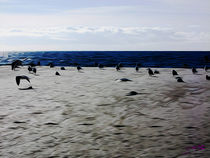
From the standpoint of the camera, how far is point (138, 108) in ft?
21.5

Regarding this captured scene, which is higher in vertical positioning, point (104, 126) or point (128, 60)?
point (128, 60)

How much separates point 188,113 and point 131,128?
183 cm

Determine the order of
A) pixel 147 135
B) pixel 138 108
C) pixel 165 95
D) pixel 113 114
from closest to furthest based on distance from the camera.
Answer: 1. pixel 147 135
2. pixel 113 114
3. pixel 138 108
4. pixel 165 95

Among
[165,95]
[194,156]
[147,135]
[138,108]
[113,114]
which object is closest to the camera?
[194,156]

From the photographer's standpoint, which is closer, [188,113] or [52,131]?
[52,131]

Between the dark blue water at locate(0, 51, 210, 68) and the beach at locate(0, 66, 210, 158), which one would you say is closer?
the beach at locate(0, 66, 210, 158)

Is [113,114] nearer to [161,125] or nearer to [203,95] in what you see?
[161,125]

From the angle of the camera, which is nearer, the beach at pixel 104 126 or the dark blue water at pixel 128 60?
the beach at pixel 104 126

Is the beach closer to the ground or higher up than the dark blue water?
closer to the ground

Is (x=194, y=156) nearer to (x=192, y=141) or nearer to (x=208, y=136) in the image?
(x=192, y=141)

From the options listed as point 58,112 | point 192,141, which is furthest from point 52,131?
point 192,141

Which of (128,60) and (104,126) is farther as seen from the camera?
(128,60)

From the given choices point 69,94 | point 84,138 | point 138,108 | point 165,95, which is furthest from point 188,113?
point 69,94

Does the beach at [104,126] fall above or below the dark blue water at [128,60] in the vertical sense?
below
